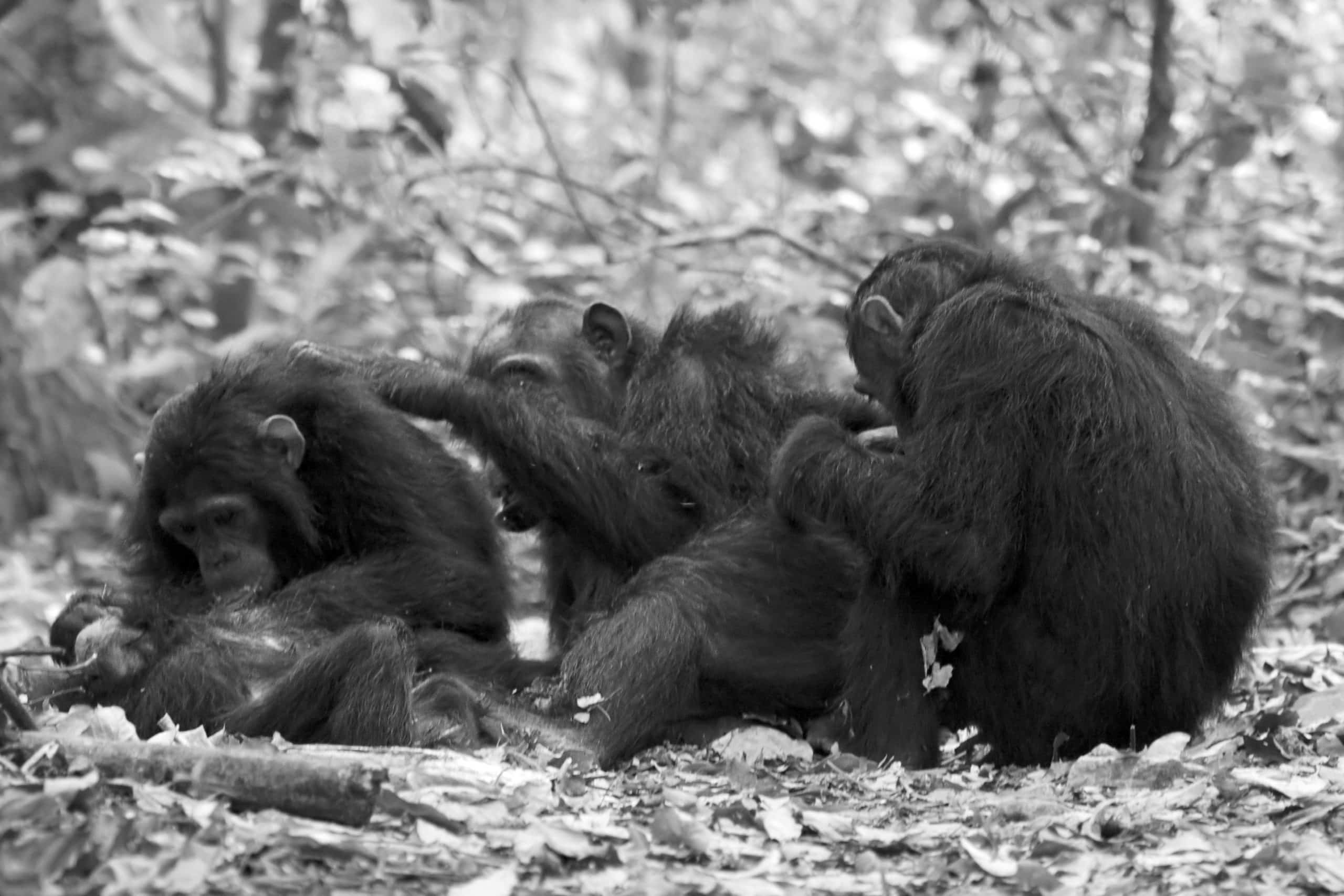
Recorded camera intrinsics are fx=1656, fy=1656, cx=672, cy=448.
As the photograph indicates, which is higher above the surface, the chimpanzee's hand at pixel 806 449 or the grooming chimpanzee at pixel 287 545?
the chimpanzee's hand at pixel 806 449

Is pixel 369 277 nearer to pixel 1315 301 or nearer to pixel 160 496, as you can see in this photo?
pixel 160 496

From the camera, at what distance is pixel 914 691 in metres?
5.56

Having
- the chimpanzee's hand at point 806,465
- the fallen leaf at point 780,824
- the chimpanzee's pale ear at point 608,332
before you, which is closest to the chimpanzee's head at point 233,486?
the chimpanzee's pale ear at point 608,332

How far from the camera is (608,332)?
7051 millimetres

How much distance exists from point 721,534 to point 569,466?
63cm

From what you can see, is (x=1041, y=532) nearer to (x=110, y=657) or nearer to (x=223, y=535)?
(x=223, y=535)

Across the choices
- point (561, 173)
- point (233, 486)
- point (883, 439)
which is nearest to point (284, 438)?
point (233, 486)

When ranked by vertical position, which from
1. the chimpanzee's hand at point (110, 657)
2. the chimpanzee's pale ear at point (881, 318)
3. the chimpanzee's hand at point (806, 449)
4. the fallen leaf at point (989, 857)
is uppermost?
the chimpanzee's pale ear at point (881, 318)

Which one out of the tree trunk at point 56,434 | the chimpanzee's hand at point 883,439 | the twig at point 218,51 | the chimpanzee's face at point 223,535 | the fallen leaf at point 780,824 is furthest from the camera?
the twig at point 218,51

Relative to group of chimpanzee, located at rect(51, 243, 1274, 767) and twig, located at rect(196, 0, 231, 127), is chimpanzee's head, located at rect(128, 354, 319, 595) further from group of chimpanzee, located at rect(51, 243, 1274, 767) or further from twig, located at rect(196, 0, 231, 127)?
twig, located at rect(196, 0, 231, 127)

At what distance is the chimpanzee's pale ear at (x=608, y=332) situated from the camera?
701 cm

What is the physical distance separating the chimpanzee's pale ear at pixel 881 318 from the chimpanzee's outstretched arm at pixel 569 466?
0.98 meters

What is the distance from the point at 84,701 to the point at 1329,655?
4.84m

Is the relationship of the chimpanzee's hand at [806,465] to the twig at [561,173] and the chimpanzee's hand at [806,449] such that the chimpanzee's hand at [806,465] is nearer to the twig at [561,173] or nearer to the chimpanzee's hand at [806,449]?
the chimpanzee's hand at [806,449]
